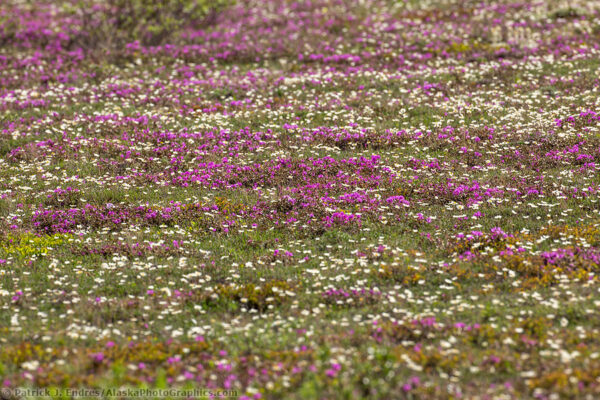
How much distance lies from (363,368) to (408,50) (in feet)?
73.3

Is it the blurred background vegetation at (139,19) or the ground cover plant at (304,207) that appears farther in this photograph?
the blurred background vegetation at (139,19)

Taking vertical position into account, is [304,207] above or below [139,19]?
below

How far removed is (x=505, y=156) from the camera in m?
18.2

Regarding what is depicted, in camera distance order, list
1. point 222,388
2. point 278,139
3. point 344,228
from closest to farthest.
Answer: point 222,388, point 344,228, point 278,139

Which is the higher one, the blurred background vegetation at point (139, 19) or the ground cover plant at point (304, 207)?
the blurred background vegetation at point (139, 19)

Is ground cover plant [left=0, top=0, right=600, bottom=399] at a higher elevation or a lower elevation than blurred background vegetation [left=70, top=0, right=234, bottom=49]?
lower

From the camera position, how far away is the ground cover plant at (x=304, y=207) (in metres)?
9.27

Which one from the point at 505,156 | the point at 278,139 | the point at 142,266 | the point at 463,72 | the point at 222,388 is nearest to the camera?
the point at 222,388

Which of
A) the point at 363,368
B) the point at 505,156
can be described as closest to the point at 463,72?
the point at 505,156

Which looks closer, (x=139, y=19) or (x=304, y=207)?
(x=304, y=207)

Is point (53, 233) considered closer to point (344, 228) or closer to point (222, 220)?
point (222, 220)

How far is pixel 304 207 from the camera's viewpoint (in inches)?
616

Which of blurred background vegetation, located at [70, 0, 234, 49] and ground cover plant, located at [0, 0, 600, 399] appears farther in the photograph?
blurred background vegetation, located at [70, 0, 234, 49]

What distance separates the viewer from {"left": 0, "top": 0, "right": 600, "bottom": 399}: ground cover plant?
9266mm
